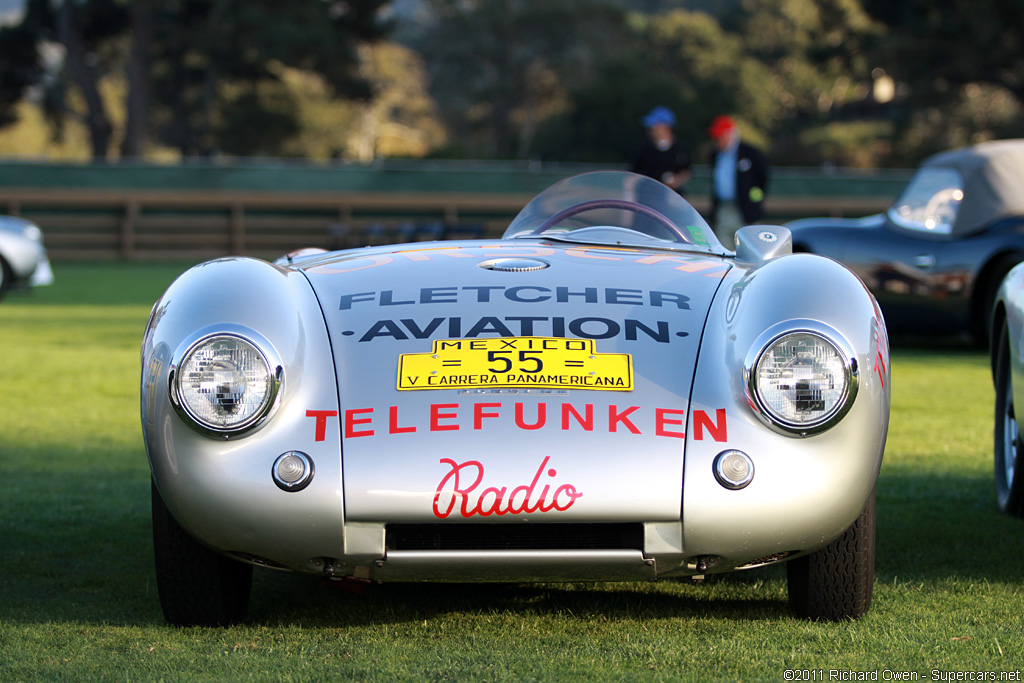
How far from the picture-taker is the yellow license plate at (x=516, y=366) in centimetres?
298

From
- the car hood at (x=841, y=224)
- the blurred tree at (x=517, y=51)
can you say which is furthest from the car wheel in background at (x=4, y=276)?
the blurred tree at (x=517, y=51)

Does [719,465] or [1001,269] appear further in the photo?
[1001,269]

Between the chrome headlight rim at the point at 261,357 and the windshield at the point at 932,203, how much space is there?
25.5 ft

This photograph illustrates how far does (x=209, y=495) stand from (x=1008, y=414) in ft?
9.35

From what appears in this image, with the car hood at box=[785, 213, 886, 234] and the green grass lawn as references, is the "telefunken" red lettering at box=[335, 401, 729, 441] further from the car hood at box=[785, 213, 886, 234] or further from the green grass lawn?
the car hood at box=[785, 213, 886, 234]

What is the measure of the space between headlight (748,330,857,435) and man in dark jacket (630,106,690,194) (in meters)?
8.17

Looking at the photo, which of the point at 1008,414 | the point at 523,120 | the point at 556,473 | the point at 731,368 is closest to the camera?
the point at 556,473

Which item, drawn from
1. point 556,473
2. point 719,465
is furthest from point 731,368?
point 556,473

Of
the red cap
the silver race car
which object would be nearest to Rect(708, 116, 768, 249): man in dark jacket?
the red cap

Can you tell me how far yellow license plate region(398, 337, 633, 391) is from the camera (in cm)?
298

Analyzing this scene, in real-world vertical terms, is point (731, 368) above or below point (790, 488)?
above

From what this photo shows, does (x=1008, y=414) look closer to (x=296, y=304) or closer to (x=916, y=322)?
(x=296, y=304)

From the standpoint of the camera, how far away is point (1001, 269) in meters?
9.43

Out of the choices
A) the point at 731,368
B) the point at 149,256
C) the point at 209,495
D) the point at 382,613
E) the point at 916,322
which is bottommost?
the point at 149,256
